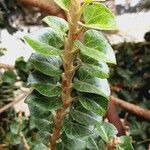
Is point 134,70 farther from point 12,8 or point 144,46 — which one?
point 12,8

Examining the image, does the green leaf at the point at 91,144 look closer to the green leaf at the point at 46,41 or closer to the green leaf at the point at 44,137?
the green leaf at the point at 44,137

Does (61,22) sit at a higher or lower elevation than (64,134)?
higher

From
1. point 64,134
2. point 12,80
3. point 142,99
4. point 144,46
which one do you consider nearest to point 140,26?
point 144,46

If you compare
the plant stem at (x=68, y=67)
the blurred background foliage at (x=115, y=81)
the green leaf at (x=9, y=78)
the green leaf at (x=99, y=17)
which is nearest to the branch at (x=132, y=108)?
the blurred background foliage at (x=115, y=81)

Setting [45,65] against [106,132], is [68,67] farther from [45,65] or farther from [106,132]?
[106,132]

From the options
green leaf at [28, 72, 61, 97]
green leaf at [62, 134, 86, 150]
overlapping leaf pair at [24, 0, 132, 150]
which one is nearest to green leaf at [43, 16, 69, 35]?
overlapping leaf pair at [24, 0, 132, 150]

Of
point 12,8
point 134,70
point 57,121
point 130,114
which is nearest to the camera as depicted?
point 57,121

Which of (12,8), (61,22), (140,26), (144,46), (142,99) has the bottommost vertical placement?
(140,26)

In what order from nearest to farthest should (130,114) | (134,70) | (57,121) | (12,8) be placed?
1. (57,121)
2. (130,114)
3. (12,8)
4. (134,70)
